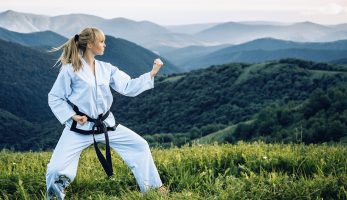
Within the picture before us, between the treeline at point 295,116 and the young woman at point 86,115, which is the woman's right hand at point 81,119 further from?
the treeline at point 295,116

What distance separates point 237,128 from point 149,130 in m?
39.2

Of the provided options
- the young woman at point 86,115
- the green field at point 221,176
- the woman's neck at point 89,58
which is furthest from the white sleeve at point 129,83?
the green field at point 221,176

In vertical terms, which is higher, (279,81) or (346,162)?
(346,162)

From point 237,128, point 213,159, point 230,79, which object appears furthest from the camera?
point 230,79

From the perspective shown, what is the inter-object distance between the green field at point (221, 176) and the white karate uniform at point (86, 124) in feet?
1.02

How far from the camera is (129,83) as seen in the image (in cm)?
555

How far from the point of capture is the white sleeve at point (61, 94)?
507 centimetres

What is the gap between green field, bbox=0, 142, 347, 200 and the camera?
4.48m

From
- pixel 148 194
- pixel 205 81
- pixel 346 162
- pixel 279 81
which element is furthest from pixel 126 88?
pixel 205 81

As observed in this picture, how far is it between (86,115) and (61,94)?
0.37 m

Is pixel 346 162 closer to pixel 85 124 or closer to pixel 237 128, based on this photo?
pixel 85 124

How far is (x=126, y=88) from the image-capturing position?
18.1 feet

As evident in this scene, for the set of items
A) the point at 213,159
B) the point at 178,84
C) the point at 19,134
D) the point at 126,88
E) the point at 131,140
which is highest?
the point at 126,88

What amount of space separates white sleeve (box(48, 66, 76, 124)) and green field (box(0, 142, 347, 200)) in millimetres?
944
